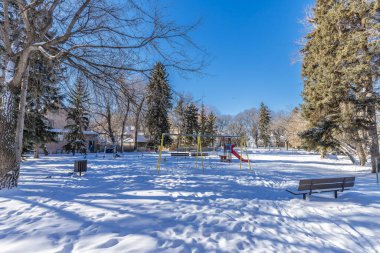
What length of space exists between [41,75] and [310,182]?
9.24 meters

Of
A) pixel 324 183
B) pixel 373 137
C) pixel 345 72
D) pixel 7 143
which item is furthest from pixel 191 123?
pixel 324 183

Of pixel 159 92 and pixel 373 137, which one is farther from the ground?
pixel 159 92

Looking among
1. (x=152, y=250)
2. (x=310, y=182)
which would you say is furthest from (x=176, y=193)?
(x=310, y=182)

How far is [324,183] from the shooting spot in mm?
6082

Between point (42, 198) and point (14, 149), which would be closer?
point (42, 198)

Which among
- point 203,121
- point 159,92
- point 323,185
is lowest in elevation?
point 323,185

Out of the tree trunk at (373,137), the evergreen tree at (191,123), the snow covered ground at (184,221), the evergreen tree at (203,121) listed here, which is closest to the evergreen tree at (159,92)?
the snow covered ground at (184,221)

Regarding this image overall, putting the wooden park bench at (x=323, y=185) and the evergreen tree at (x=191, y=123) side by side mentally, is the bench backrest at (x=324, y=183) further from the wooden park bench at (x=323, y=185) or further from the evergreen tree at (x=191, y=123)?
the evergreen tree at (x=191, y=123)

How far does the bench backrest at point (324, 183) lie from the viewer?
232 inches

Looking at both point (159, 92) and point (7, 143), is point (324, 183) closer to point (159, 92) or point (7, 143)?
point (159, 92)

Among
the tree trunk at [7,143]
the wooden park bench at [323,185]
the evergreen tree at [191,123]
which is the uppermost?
the evergreen tree at [191,123]

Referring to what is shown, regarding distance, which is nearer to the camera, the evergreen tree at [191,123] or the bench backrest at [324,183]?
the bench backrest at [324,183]

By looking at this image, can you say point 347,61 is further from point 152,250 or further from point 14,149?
point 14,149

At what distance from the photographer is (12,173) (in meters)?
6.62
